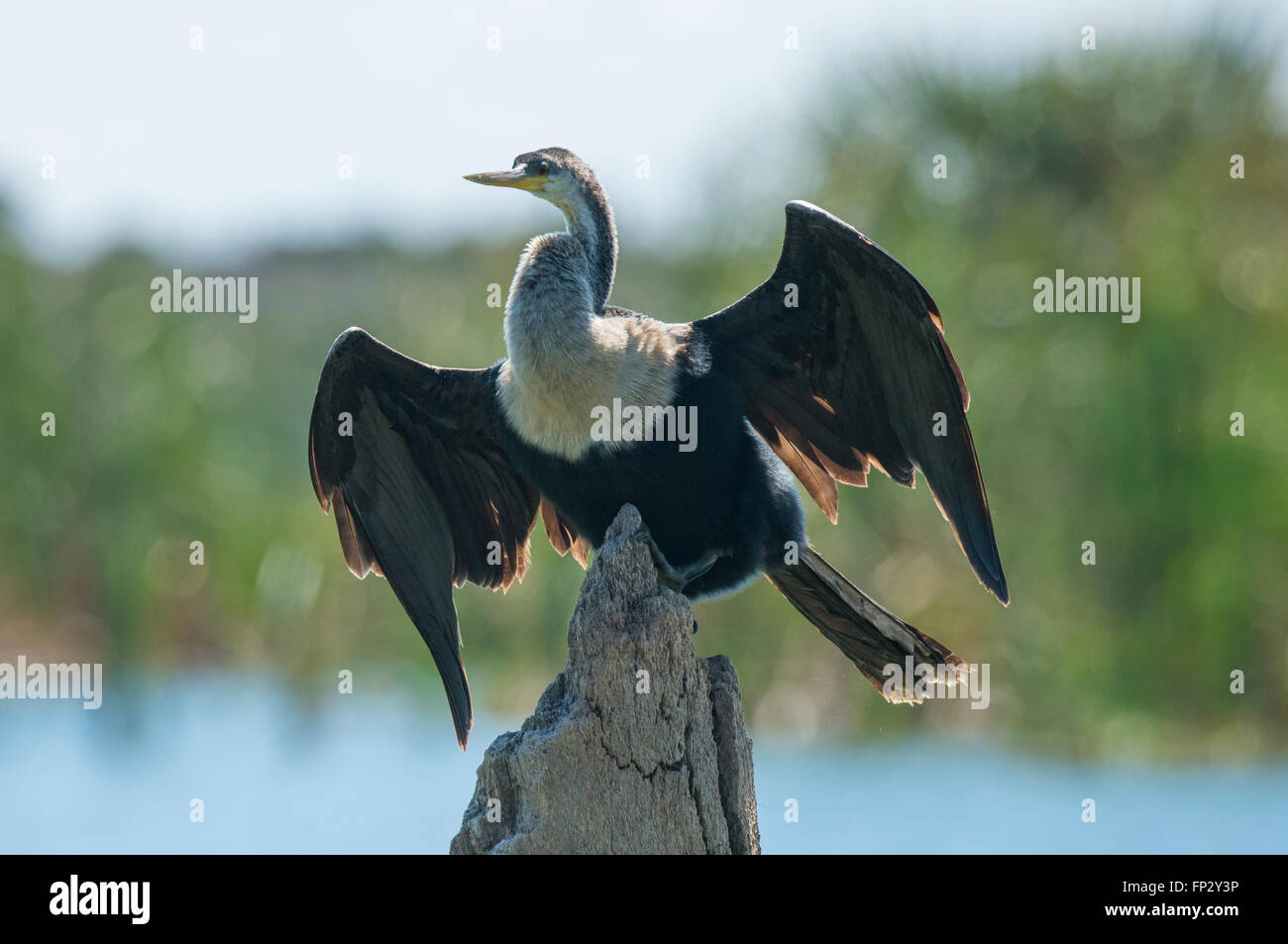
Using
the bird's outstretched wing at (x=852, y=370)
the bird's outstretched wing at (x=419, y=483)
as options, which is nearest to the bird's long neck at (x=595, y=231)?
the bird's outstretched wing at (x=852, y=370)

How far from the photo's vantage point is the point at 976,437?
9.64 metres

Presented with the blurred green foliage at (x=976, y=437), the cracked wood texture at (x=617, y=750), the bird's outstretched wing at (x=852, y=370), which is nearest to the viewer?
the cracked wood texture at (x=617, y=750)

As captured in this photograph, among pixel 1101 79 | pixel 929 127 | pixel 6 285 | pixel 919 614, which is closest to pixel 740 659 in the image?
pixel 919 614

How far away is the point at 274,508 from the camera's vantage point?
11.1m

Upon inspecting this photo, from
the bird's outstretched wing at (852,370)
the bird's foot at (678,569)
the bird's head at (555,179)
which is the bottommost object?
the bird's foot at (678,569)

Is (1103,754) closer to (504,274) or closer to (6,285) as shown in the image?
(504,274)

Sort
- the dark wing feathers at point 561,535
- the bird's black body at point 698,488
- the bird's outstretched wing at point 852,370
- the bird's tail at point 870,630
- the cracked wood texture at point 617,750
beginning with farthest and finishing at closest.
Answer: the dark wing feathers at point 561,535 → the bird's tail at point 870,630 → the bird's outstretched wing at point 852,370 → the bird's black body at point 698,488 → the cracked wood texture at point 617,750

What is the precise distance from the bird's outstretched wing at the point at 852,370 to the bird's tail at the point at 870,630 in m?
0.33

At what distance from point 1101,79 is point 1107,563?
14.3 ft

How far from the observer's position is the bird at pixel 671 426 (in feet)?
13.2

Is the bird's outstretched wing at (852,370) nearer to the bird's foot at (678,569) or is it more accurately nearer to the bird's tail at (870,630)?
the bird's tail at (870,630)

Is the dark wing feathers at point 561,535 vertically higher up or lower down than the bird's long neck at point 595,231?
lower down

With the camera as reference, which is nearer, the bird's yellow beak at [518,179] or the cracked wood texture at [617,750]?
the cracked wood texture at [617,750]

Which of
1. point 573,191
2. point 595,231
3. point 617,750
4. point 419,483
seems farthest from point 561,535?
point 617,750
